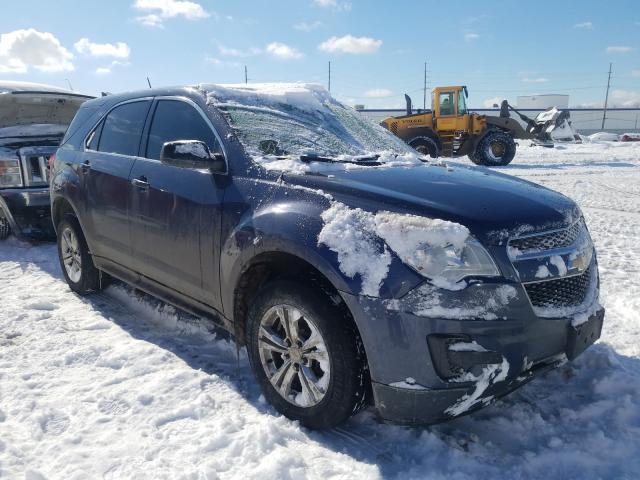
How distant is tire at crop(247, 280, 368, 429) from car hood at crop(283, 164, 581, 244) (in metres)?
0.52

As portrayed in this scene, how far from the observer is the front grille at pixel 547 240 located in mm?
2280

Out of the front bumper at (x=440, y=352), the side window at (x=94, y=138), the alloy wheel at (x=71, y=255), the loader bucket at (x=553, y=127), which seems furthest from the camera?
the loader bucket at (x=553, y=127)

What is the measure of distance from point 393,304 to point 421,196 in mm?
587

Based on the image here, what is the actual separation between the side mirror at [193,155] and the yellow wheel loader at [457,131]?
14.1 metres

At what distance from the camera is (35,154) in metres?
6.16

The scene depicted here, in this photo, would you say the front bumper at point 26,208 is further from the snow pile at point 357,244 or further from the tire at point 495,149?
the tire at point 495,149

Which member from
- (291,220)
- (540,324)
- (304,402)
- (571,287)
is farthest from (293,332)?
(571,287)

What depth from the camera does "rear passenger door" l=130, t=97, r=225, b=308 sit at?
2939mm

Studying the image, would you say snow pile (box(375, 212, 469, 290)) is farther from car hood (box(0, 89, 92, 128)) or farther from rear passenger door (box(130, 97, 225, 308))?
car hood (box(0, 89, 92, 128))

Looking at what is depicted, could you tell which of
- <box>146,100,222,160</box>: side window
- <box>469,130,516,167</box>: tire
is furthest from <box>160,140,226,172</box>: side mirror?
<box>469,130,516,167</box>: tire

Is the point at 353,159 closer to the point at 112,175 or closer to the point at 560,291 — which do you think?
the point at 560,291

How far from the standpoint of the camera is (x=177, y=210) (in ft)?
10.2

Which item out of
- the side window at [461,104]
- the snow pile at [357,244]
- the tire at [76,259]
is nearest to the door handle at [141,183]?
the tire at [76,259]

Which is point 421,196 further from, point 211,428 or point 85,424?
point 85,424
